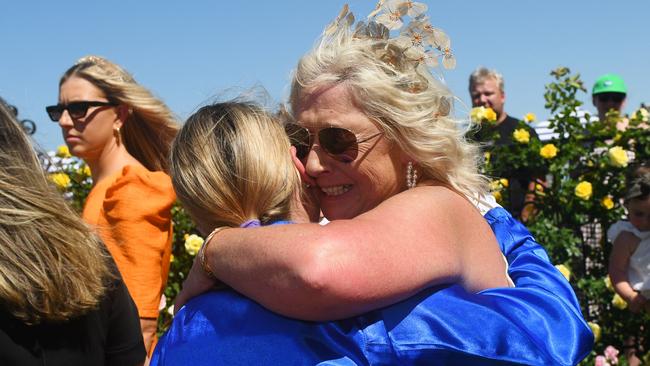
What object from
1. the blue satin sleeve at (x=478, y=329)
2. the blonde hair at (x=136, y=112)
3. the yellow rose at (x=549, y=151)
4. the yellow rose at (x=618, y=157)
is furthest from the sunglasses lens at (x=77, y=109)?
the yellow rose at (x=618, y=157)

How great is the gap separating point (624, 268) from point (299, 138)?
10.5 ft

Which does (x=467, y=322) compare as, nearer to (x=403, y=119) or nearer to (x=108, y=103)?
(x=403, y=119)

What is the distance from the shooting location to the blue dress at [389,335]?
1571 mm

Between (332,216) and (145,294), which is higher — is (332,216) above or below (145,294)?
above

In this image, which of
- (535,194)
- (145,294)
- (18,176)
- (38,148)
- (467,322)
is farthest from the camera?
(535,194)

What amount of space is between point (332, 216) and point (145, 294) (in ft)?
4.38

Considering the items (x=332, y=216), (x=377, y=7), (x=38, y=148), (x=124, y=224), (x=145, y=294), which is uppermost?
(x=377, y=7)

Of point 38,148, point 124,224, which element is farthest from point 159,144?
point 38,148

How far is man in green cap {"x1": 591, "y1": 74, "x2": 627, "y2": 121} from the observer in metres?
6.19

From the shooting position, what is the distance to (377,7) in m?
2.18

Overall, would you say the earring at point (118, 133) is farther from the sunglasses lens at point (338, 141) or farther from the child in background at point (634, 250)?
the child in background at point (634, 250)

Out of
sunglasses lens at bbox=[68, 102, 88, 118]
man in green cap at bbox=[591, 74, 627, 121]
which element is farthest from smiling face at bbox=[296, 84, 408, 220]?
man in green cap at bbox=[591, 74, 627, 121]

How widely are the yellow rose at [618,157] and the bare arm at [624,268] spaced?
418 millimetres

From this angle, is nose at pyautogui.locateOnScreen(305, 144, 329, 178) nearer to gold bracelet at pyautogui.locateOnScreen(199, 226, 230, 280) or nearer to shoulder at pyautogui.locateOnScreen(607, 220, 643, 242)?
gold bracelet at pyautogui.locateOnScreen(199, 226, 230, 280)
